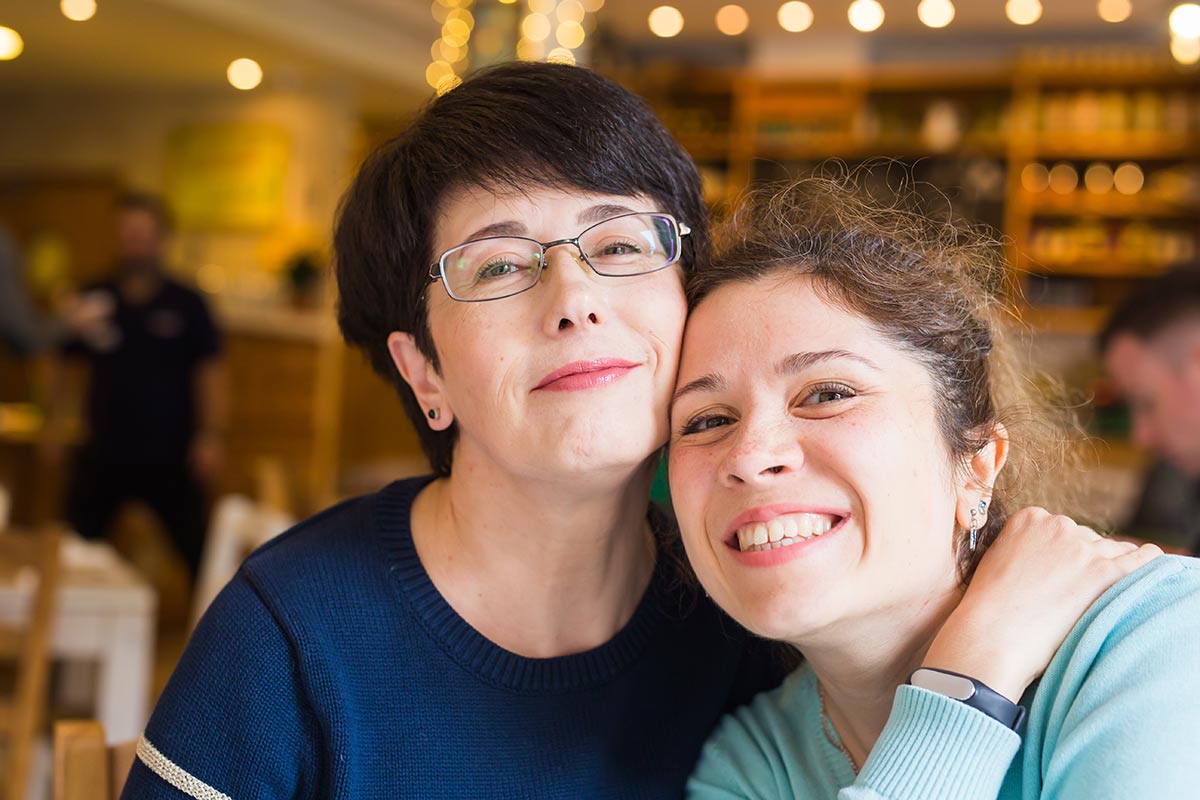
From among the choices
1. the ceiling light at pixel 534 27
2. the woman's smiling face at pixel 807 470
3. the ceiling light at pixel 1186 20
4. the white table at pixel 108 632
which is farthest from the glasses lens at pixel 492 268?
the ceiling light at pixel 1186 20

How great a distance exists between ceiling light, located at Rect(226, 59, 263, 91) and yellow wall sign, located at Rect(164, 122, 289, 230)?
26 centimetres

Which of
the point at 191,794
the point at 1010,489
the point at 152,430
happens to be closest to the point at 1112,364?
the point at 1010,489

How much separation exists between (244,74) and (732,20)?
123 inches

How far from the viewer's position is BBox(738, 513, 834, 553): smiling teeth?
1098mm

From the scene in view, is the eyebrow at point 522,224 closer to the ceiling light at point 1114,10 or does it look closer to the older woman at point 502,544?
the older woman at point 502,544

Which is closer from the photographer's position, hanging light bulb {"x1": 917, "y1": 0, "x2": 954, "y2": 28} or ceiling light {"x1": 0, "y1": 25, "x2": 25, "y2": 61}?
hanging light bulb {"x1": 917, "y1": 0, "x2": 954, "y2": 28}

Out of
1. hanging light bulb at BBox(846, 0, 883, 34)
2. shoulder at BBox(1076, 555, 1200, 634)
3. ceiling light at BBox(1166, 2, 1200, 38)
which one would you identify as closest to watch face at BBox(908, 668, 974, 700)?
shoulder at BBox(1076, 555, 1200, 634)

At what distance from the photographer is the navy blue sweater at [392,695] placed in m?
1.20

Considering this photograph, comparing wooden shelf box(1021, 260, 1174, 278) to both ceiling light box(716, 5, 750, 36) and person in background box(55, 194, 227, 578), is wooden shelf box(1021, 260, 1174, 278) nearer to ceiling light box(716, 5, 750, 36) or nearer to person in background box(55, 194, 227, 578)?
ceiling light box(716, 5, 750, 36)

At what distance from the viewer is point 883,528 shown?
1098 millimetres

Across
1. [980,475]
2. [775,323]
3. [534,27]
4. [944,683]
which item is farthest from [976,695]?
[534,27]

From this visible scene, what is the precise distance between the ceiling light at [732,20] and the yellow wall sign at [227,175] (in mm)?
2939

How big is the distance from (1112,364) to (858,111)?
14.7 ft

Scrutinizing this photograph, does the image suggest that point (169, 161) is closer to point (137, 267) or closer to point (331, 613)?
point (137, 267)
